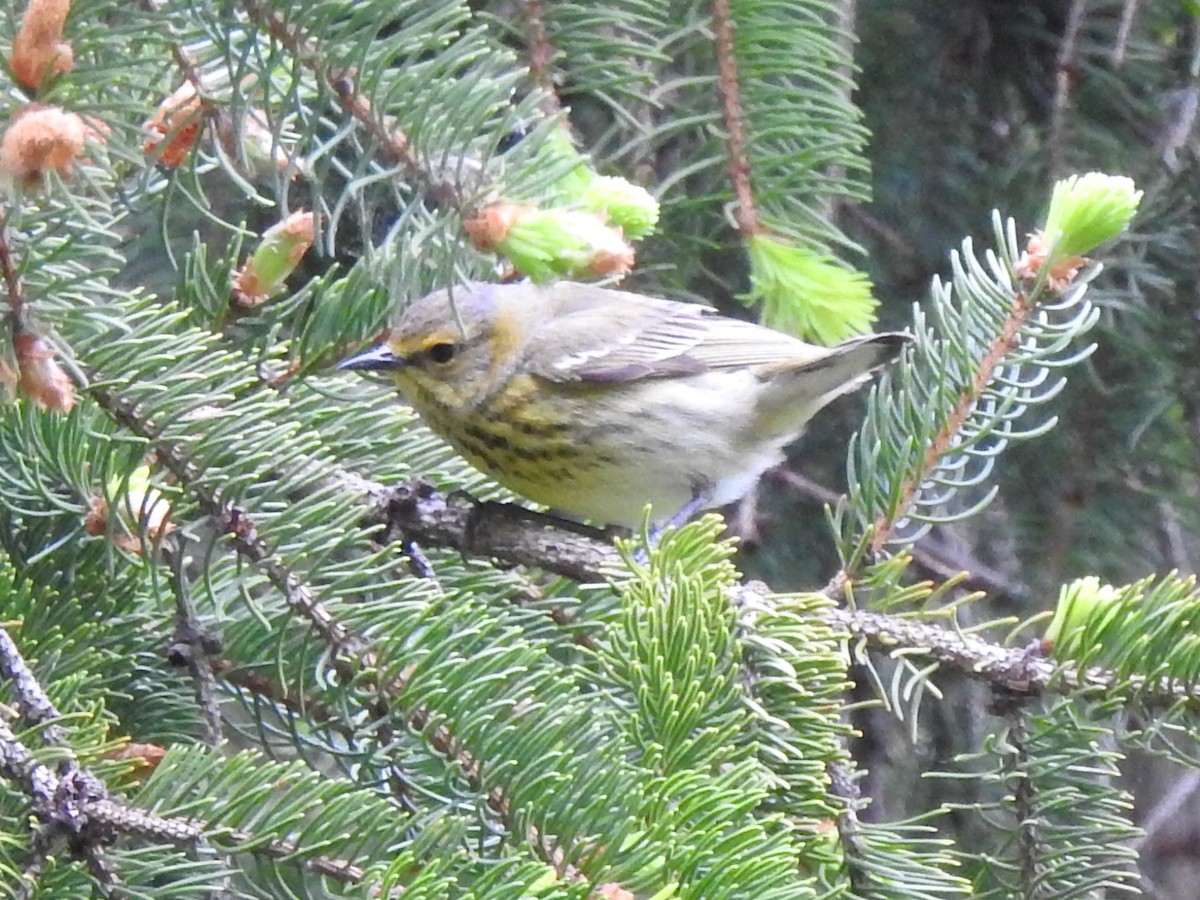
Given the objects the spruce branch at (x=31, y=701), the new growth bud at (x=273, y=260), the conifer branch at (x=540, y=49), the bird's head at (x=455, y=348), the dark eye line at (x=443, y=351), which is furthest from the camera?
the dark eye line at (x=443, y=351)

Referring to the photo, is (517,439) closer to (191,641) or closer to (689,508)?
(689,508)

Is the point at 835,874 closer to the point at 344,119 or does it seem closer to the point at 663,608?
the point at 663,608

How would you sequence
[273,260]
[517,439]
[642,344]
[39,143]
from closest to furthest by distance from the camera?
[39,143]
[273,260]
[517,439]
[642,344]

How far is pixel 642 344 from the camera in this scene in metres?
2.43

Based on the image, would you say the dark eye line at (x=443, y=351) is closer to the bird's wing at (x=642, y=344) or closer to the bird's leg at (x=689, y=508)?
the bird's wing at (x=642, y=344)

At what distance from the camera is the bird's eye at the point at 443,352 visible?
2088 millimetres

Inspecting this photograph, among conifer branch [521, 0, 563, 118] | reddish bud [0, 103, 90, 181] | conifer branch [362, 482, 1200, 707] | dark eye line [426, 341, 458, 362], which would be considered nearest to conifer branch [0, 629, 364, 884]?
reddish bud [0, 103, 90, 181]

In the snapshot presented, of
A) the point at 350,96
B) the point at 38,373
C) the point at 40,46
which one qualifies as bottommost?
the point at 38,373

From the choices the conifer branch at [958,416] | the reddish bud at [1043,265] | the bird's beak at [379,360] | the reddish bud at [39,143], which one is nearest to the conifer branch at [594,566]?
the conifer branch at [958,416]

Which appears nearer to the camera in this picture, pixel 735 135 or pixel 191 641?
pixel 191 641

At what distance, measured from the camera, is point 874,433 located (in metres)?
1.41

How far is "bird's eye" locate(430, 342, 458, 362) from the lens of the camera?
2088 mm

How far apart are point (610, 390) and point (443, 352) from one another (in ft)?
1.11

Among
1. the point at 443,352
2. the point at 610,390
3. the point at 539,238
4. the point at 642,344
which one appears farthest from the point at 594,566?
the point at 642,344
